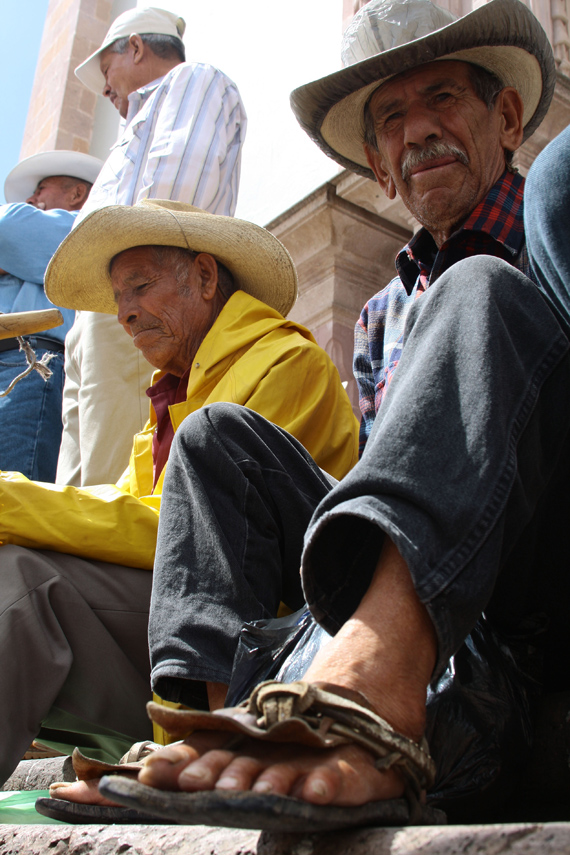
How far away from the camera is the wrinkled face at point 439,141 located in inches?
81.6

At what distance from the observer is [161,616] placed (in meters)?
1.29

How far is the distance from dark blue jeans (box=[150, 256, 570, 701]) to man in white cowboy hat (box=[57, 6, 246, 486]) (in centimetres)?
172

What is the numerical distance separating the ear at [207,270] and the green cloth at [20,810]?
5.32 feet

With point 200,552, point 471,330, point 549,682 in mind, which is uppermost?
point 471,330

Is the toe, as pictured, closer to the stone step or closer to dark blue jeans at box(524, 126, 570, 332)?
the stone step

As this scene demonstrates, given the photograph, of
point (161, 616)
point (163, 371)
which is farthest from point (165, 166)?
point (161, 616)

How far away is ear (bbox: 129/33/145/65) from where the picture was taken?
394 centimetres

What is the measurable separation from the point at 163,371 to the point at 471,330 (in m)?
1.83

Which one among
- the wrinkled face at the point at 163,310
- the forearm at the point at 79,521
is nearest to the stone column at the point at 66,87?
the wrinkled face at the point at 163,310

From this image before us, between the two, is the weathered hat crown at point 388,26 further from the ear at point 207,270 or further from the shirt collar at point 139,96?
the shirt collar at point 139,96

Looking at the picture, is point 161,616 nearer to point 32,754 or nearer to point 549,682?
point 549,682

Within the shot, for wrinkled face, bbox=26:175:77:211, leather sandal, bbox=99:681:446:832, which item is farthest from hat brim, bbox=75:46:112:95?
leather sandal, bbox=99:681:446:832

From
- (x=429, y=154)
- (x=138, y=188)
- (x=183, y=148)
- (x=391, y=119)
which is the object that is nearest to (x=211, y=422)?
(x=429, y=154)

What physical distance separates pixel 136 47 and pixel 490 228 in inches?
104
